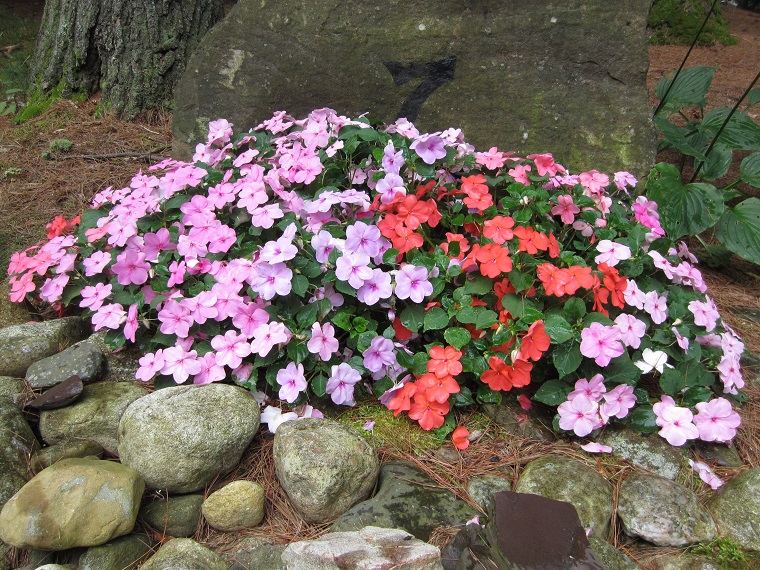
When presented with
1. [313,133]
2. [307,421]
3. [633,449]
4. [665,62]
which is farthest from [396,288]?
[665,62]

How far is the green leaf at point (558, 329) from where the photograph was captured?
210cm

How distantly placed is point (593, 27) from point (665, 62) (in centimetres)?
386

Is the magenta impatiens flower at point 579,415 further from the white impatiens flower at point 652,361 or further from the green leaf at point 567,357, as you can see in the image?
the white impatiens flower at point 652,361

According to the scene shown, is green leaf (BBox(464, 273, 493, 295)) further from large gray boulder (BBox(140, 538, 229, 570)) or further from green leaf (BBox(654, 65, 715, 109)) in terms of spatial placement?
green leaf (BBox(654, 65, 715, 109))

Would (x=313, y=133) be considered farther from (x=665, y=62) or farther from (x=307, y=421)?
(x=665, y=62)

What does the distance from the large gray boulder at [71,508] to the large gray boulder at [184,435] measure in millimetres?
121

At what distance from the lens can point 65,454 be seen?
2064mm

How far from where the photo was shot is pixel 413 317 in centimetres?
229

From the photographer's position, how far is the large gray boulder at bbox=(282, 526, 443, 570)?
62.0 inches

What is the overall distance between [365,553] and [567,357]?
104 cm

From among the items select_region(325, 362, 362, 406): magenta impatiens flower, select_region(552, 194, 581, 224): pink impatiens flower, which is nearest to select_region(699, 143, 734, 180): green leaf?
select_region(552, 194, 581, 224): pink impatiens flower

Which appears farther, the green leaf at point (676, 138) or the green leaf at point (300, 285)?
the green leaf at point (676, 138)

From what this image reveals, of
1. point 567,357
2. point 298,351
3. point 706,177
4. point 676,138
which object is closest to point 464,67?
point 676,138

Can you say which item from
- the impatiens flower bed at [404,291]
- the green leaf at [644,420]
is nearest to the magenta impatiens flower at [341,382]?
the impatiens flower bed at [404,291]
